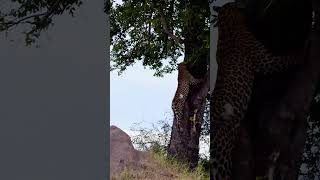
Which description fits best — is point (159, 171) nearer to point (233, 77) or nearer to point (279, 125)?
point (233, 77)

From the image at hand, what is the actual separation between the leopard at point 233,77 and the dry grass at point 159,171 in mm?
6417

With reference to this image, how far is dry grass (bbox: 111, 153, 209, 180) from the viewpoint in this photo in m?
13.4

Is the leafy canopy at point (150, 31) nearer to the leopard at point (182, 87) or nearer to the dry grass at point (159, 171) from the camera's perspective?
the leopard at point (182, 87)

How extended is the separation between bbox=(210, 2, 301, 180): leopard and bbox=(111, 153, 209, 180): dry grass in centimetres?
642

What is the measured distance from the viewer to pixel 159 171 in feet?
45.1

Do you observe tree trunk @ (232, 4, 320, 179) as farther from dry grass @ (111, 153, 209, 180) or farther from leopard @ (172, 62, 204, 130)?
leopard @ (172, 62, 204, 130)

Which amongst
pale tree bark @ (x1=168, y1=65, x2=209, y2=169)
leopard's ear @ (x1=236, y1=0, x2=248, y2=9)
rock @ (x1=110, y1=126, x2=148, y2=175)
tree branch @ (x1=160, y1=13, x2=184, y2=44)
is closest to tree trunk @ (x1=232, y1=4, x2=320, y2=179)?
leopard's ear @ (x1=236, y1=0, x2=248, y2=9)

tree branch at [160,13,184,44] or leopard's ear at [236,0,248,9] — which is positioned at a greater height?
tree branch at [160,13,184,44]

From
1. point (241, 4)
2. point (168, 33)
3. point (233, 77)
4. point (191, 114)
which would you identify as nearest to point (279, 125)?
point (233, 77)
